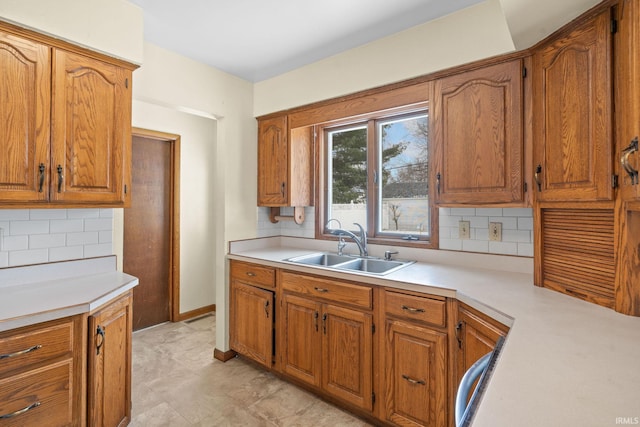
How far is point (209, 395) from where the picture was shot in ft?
7.36

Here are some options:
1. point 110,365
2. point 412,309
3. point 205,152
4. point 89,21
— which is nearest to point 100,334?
point 110,365

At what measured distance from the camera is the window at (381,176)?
2.44m

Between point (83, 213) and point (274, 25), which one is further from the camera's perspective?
point (274, 25)

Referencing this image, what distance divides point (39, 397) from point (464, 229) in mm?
2385

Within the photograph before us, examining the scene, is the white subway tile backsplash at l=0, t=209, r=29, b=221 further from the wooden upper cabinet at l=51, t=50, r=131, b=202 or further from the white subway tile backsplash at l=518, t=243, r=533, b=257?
the white subway tile backsplash at l=518, t=243, r=533, b=257

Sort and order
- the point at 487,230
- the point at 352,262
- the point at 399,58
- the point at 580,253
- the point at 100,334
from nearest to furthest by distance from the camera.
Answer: the point at 580,253
the point at 100,334
the point at 487,230
the point at 399,58
the point at 352,262

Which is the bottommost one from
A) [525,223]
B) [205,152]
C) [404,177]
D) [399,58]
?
[525,223]

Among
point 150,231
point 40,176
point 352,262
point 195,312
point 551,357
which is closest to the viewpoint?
point 551,357

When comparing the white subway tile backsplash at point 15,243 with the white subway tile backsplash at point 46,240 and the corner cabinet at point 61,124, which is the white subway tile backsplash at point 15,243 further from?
the corner cabinet at point 61,124

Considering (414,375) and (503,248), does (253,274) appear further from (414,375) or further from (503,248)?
(503,248)

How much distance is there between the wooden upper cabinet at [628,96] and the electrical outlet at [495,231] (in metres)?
0.84

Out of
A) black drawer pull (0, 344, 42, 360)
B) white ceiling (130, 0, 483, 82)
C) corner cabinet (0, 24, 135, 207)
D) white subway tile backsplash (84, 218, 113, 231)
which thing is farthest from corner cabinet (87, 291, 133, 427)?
white ceiling (130, 0, 483, 82)

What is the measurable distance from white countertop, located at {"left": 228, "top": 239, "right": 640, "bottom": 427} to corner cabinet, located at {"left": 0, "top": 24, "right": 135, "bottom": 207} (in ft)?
5.87

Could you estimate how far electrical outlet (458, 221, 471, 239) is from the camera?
2.15 meters
